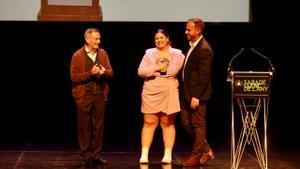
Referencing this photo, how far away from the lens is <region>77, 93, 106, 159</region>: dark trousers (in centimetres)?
570

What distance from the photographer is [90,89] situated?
573cm

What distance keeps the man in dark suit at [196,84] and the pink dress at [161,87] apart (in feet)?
0.33

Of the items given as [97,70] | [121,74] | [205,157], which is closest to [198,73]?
[205,157]

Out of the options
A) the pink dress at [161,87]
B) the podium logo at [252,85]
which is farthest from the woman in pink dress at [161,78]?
the podium logo at [252,85]

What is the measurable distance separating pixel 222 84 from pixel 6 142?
274cm

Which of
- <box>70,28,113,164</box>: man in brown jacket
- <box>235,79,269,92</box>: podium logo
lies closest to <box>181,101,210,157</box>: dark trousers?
<box>235,79,269,92</box>: podium logo

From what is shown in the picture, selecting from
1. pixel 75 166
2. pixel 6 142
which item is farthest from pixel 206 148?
pixel 6 142

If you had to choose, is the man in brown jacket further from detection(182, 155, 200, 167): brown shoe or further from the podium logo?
the podium logo

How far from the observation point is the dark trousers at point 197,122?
5688mm

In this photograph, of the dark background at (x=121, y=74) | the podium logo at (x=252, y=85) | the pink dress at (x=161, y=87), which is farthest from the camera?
the dark background at (x=121, y=74)

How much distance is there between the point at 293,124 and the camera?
831 centimetres

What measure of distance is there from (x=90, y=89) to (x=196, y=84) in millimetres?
968

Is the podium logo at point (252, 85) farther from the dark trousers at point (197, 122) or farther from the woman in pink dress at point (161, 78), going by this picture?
the woman in pink dress at point (161, 78)

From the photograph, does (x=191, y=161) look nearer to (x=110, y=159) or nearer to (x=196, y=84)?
(x=196, y=84)
